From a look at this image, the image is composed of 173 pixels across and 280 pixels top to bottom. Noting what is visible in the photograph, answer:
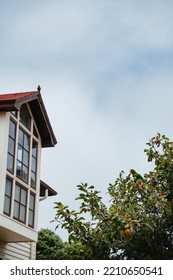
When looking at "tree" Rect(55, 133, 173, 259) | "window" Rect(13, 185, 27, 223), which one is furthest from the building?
"tree" Rect(55, 133, 173, 259)

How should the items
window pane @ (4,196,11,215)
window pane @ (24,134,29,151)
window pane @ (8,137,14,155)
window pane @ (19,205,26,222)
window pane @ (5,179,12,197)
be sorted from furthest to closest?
window pane @ (24,134,29,151) → window pane @ (19,205,26,222) → window pane @ (8,137,14,155) → window pane @ (5,179,12,197) → window pane @ (4,196,11,215)

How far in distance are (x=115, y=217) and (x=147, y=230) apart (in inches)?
22.1

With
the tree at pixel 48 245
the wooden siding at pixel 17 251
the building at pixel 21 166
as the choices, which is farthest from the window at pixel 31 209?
the tree at pixel 48 245

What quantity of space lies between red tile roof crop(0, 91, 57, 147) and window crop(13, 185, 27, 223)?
2885mm

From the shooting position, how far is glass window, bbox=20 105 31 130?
17.0 m

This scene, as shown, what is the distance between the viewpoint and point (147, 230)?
24.6 feet

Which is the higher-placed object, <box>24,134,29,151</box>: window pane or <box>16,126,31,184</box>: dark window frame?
<box>24,134,29,151</box>: window pane

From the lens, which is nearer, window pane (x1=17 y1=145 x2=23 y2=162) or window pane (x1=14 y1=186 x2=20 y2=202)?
window pane (x1=14 y1=186 x2=20 y2=202)

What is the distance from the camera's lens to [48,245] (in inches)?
1422

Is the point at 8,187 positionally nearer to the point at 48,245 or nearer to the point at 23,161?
the point at 23,161

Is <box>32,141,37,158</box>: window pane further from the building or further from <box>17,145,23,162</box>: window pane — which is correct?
<box>17,145,23,162</box>: window pane

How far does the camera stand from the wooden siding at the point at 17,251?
16734mm

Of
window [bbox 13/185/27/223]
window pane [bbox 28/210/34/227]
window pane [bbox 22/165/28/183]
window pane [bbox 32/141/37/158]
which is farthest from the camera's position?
window pane [bbox 32/141/37/158]

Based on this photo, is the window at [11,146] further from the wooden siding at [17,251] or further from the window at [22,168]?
the wooden siding at [17,251]
